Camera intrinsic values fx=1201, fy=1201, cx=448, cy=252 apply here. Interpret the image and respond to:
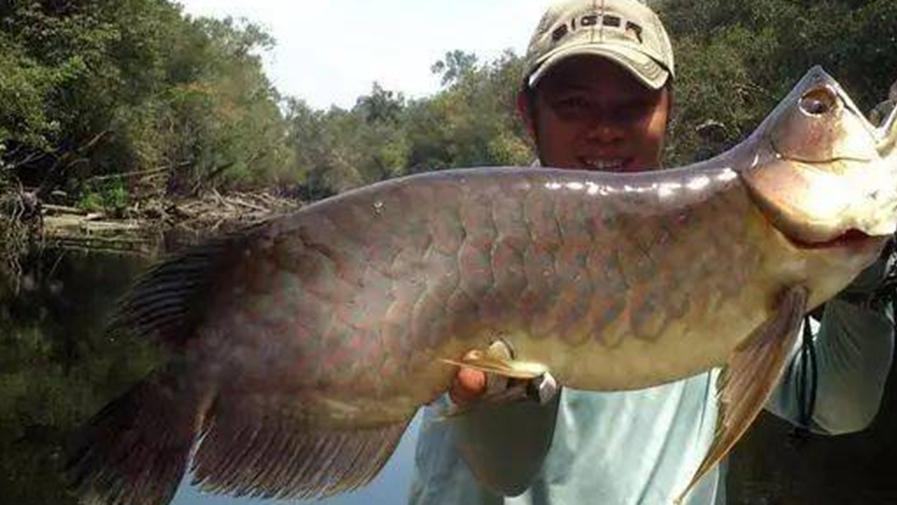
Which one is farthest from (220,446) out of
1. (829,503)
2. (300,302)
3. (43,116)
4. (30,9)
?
(30,9)

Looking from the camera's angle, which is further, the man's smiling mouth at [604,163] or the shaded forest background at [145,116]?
the shaded forest background at [145,116]

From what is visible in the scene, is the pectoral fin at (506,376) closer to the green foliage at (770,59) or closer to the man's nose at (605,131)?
the man's nose at (605,131)

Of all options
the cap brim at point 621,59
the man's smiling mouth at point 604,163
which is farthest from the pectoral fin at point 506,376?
the cap brim at point 621,59

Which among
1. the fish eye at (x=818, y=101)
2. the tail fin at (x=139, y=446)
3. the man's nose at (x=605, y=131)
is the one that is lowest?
the tail fin at (x=139, y=446)

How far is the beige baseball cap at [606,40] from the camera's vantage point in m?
3.50

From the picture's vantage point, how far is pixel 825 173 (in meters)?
2.70

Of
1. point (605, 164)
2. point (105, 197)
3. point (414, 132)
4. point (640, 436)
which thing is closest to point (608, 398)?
point (640, 436)

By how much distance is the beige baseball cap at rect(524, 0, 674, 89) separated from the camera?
3504 mm

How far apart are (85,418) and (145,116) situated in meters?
33.7

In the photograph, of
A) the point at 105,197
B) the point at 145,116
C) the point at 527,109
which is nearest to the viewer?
the point at 527,109

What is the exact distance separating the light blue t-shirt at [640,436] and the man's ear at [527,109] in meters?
0.90

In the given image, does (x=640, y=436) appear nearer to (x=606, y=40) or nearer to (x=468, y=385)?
(x=468, y=385)

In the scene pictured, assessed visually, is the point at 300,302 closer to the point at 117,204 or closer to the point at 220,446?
the point at 220,446

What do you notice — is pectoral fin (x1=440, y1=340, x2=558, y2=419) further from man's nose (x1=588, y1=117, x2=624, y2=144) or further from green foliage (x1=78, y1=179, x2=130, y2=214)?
green foliage (x1=78, y1=179, x2=130, y2=214)
